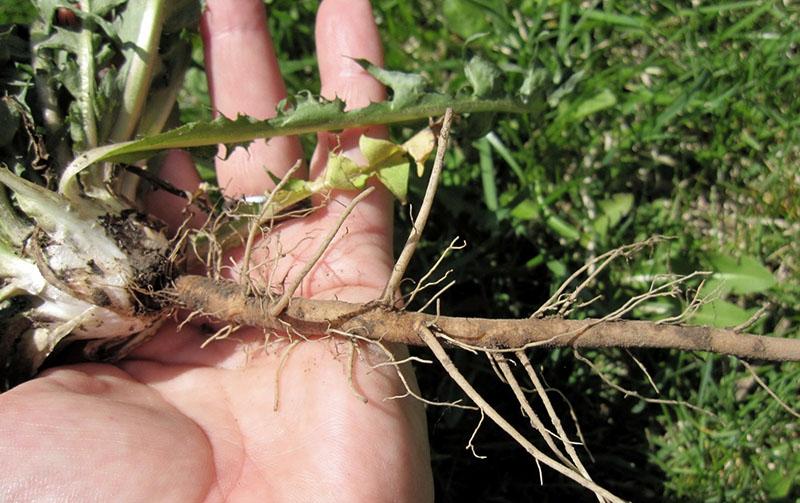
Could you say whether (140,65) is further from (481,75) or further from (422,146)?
(481,75)

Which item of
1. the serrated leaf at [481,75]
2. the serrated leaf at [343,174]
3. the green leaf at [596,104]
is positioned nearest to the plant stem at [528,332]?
the serrated leaf at [343,174]

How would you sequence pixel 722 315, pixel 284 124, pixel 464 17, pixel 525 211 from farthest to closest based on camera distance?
pixel 464 17 → pixel 525 211 → pixel 722 315 → pixel 284 124

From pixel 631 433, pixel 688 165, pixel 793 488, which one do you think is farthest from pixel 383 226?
pixel 793 488

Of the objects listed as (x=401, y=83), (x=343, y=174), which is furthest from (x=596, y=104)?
(x=343, y=174)

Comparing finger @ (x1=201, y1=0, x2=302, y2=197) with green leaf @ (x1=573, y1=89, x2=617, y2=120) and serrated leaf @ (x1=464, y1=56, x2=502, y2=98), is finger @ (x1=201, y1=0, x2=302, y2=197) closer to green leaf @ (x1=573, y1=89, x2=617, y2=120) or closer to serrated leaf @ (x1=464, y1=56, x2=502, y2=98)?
serrated leaf @ (x1=464, y1=56, x2=502, y2=98)

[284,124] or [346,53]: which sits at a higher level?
[346,53]

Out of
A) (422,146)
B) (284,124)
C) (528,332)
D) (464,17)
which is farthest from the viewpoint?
(464,17)

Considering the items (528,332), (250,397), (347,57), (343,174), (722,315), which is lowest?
Result: (722,315)

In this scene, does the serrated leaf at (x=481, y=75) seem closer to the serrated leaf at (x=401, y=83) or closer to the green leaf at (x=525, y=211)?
the serrated leaf at (x=401, y=83)
